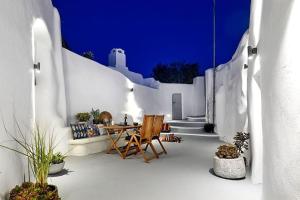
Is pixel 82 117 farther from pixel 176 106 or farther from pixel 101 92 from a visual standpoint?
pixel 176 106

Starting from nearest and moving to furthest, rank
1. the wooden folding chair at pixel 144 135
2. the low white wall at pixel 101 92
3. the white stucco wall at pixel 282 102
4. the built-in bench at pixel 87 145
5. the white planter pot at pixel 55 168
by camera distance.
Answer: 1. the white stucco wall at pixel 282 102
2. the white planter pot at pixel 55 168
3. the wooden folding chair at pixel 144 135
4. the built-in bench at pixel 87 145
5. the low white wall at pixel 101 92

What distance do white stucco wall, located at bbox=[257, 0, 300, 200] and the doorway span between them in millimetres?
12164

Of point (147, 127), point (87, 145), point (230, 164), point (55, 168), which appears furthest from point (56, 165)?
point (230, 164)

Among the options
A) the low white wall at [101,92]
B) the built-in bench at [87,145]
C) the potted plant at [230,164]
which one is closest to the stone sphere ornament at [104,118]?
the low white wall at [101,92]

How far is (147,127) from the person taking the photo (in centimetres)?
492

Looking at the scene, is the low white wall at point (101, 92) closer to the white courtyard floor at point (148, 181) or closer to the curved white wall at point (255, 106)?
the white courtyard floor at point (148, 181)

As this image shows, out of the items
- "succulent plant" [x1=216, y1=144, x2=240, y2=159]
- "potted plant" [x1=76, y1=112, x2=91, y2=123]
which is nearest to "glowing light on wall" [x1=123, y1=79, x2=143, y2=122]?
"potted plant" [x1=76, y1=112, x2=91, y2=123]

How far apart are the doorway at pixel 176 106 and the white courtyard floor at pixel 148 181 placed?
9551 mm

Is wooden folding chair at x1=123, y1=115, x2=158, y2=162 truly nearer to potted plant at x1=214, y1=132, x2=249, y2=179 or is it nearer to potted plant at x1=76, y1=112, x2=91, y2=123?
potted plant at x1=214, y1=132, x2=249, y2=179

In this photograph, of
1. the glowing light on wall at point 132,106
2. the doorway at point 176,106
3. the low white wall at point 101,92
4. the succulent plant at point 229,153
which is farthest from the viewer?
the doorway at point 176,106

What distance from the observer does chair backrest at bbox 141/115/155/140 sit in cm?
484

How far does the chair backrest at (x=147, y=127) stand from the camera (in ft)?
15.9

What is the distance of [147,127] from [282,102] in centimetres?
336

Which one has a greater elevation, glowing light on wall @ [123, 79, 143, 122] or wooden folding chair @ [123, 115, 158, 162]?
glowing light on wall @ [123, 79, 143, 122]
